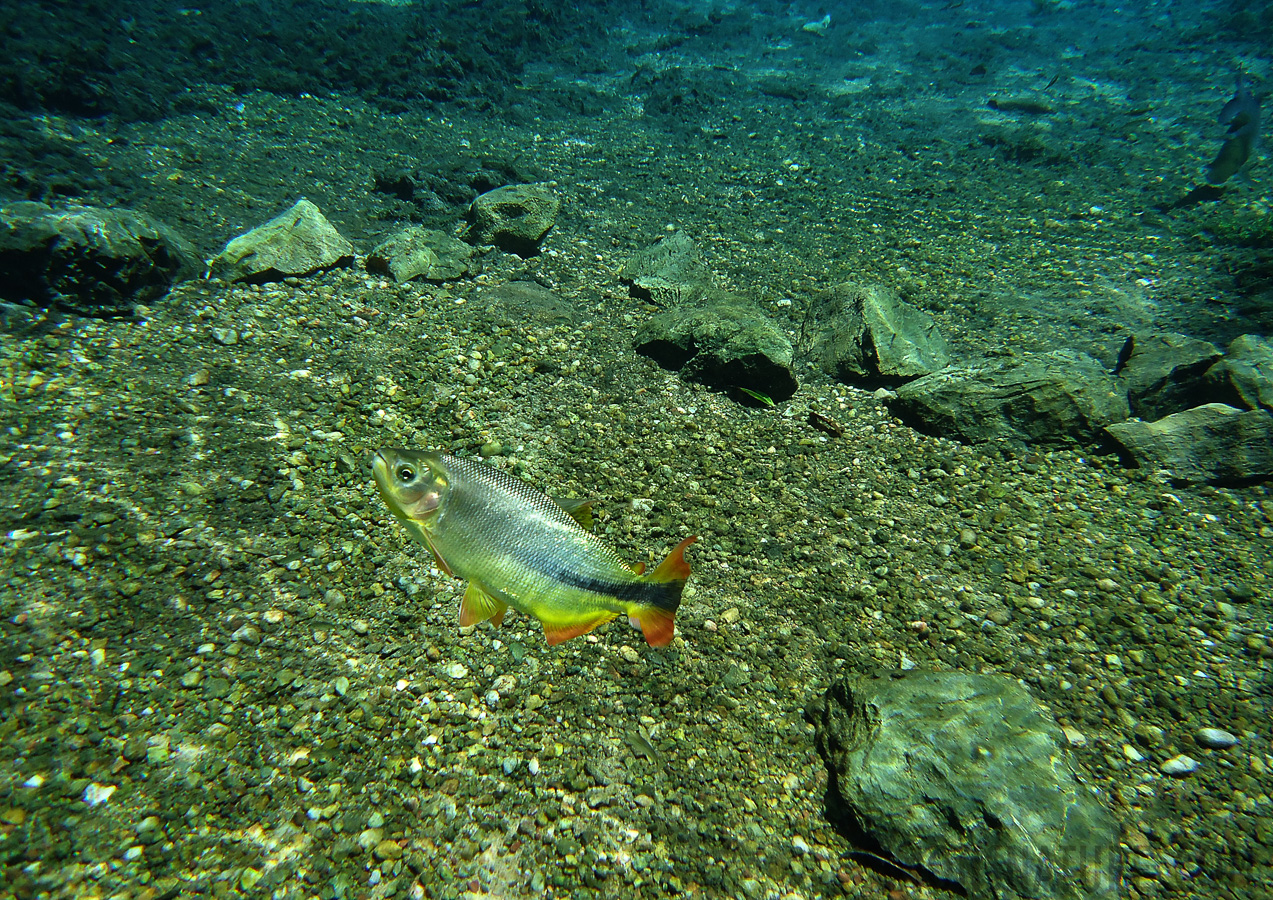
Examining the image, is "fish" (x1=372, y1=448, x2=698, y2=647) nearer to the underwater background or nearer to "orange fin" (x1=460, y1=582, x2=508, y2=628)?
"orange fin" (x1=460, y1=582, x2=508, y2=628)

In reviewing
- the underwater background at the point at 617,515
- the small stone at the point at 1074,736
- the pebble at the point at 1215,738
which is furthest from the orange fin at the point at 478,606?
the pebble at the point at 1215,738

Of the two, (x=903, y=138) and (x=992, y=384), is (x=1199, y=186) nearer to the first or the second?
(x=903, y=138)

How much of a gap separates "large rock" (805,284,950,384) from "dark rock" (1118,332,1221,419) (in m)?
1.38

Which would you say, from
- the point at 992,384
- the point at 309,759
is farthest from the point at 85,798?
the point at 992,384

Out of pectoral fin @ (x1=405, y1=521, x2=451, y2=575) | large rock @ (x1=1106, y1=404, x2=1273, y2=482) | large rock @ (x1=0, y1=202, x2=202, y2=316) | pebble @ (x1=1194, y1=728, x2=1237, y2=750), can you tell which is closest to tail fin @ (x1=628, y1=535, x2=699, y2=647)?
pectoral fin @ (x1=405, y1=521, x2=451, y2=575)

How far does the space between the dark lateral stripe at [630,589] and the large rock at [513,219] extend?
17.6ft

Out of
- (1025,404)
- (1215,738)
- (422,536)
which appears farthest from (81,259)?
(1215,738)

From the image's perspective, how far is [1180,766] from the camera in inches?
99.3

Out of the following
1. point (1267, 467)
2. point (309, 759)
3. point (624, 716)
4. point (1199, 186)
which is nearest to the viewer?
point (309, 759)

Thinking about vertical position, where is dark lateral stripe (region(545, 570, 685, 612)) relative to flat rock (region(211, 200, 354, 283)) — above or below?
below

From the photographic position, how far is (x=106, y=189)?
227 inches

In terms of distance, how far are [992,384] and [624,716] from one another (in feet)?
12.2

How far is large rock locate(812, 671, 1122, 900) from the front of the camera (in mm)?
2082

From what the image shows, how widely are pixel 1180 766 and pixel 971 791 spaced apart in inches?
44.9
